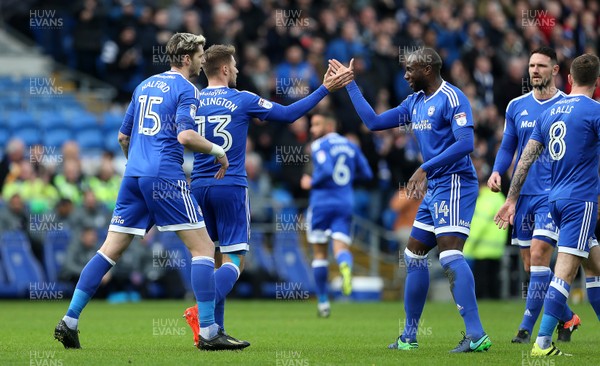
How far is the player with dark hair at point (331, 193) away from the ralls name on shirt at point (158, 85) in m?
7.18

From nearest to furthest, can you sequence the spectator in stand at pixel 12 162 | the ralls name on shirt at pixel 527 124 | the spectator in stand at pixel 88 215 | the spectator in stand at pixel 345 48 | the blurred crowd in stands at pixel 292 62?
the ralls name on shirt at pixel 527 124 < the spectator in stand at pixel 88 215 < the spectator in stand at pixel 12 162 < the blurred crowd in stands at pixel 292 62 < the spectator in stand at pixel 345 48

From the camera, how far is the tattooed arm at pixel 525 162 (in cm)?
1024

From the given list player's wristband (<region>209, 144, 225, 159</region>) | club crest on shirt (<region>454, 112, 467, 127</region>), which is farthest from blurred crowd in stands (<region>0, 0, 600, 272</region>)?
player's wristband (<region>209, 144, 225, 159</region>)

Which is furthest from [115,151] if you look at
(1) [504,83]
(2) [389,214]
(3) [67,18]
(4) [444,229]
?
(4) [444,229]

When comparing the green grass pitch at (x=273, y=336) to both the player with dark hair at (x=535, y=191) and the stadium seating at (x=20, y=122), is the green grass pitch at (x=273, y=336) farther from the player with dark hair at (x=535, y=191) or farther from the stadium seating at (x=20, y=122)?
the stadium seating at (x=20, y=122)

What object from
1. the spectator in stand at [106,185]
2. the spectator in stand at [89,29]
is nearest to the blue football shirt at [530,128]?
the spectator in stand at [106,185]

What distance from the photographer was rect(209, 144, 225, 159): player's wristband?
10047 millimetres

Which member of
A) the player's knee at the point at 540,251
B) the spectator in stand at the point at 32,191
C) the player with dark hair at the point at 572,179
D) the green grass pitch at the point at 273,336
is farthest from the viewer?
the spectator in stand at the point at 32,191

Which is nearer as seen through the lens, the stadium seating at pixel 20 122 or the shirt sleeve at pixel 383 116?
the shirt sleeve at pixel 383 116

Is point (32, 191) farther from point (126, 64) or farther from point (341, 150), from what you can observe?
point (341, 150)

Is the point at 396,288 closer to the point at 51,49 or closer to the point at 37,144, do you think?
the point at 37,144

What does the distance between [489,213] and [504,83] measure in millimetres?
5775

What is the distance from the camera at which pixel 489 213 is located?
70.3 feet

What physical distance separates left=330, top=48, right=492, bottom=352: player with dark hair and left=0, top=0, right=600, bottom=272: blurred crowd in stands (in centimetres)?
1044
